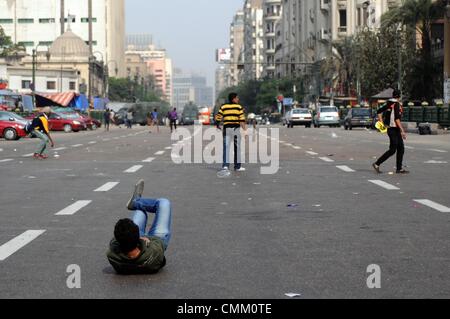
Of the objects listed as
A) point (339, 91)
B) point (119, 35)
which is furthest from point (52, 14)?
point (339, 91)

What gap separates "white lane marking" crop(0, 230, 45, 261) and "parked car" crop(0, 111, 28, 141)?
119 ft

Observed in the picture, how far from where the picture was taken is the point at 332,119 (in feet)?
259

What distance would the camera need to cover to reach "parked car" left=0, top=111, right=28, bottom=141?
152 feet

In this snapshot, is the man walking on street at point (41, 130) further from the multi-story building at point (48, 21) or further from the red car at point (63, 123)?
the multi-story building at point (48, 21)

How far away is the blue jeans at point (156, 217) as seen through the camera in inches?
333

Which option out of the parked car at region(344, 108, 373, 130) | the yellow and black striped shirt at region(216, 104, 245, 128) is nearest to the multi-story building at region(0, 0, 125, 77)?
the parked car at region(344, 108, 373, 130)

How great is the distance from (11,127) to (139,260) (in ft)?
131

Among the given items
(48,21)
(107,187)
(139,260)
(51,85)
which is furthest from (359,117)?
(48,21)

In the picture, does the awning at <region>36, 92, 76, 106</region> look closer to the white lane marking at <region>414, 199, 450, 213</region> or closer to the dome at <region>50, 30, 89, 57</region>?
the dome at <region>50, 30, 89, 57</region>

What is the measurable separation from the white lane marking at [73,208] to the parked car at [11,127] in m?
32.9

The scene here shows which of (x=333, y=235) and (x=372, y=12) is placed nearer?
(x=333, y=235)

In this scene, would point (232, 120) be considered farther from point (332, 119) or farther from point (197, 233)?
point (332, 119)

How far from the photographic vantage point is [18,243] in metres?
9.54

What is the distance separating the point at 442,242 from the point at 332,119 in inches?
2750
